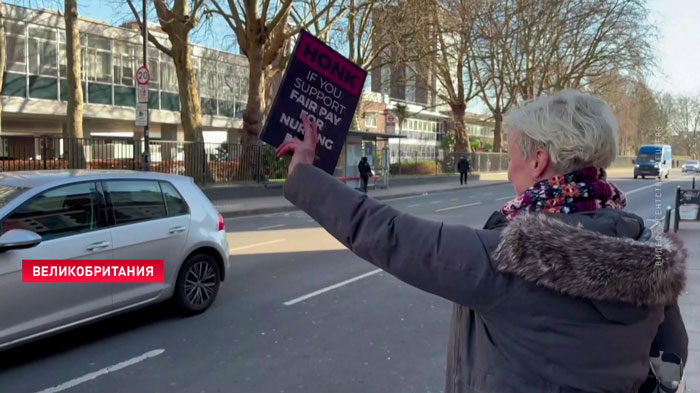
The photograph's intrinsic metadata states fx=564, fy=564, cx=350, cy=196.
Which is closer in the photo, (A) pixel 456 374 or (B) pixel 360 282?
(A) pixel 456 374

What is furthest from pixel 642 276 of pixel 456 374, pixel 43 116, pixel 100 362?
pixel 43 116

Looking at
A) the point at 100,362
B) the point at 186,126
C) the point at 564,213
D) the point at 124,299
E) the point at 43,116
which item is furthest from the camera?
the point at 43,116

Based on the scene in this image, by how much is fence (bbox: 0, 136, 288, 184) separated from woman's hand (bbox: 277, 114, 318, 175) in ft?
49.7

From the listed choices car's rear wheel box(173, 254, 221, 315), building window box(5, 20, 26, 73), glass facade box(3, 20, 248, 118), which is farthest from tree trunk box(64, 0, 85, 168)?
car's rear wheel box(173, 254, 221, 315)

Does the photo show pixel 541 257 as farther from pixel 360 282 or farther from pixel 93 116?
pixel 93 116

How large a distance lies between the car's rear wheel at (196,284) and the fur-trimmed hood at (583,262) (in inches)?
199

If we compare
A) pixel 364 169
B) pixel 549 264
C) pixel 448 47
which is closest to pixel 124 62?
pixel 364 169

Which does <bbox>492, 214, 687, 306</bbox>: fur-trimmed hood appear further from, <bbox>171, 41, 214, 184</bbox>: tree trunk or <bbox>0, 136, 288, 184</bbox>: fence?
<bbox>171, 41, 214, 184</bbox>: tree trunk

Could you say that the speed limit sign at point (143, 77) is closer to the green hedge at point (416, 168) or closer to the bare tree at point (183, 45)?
the bare tree at point (183, 45)

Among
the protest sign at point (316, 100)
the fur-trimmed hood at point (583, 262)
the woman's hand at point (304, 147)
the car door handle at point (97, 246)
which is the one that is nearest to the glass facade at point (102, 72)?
the car door handle at point (97, 246)

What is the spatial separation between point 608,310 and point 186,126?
878 inches

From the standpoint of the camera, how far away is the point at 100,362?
4699 mm

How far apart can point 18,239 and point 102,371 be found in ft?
4.01
